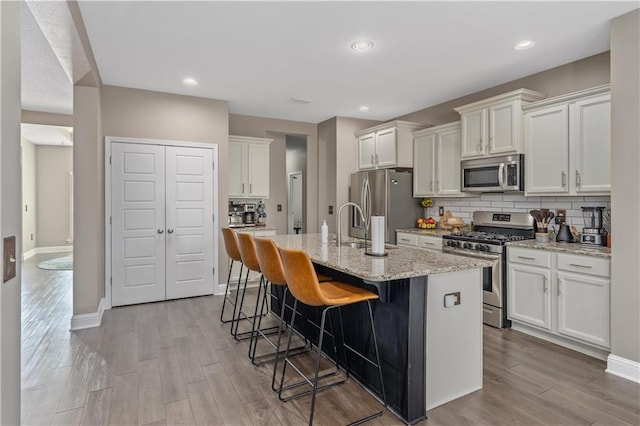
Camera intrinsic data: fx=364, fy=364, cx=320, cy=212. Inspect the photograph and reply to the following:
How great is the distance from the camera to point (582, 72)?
3.52m

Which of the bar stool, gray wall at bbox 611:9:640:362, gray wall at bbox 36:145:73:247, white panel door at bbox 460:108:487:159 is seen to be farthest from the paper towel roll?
gray wall at bbox 36:145:73:247

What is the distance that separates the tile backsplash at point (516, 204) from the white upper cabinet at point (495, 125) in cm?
60

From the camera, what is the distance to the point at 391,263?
7.38ft

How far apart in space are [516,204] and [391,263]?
8.62 feet

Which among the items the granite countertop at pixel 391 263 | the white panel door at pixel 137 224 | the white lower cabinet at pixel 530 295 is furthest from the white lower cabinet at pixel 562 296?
the white panel door at pixel 137 224

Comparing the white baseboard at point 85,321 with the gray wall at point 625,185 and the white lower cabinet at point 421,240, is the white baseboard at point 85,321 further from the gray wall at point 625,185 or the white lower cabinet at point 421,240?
the gray wall at point 625,185

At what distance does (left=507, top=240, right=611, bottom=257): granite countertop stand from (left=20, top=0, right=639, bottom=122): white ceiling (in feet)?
5.78

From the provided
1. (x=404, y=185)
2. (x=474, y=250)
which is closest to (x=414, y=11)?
(x=474, y=250)

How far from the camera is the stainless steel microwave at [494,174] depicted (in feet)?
12.4

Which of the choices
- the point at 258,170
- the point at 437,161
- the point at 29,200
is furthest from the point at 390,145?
the point at 29,200

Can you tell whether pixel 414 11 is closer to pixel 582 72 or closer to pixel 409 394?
pixel 582 72

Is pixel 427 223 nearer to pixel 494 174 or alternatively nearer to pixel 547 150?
pixel 494 174

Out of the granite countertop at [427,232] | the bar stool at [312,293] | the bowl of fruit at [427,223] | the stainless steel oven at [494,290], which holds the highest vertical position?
the bowl of fruit at [427,223]

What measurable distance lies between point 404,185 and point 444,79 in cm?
159
